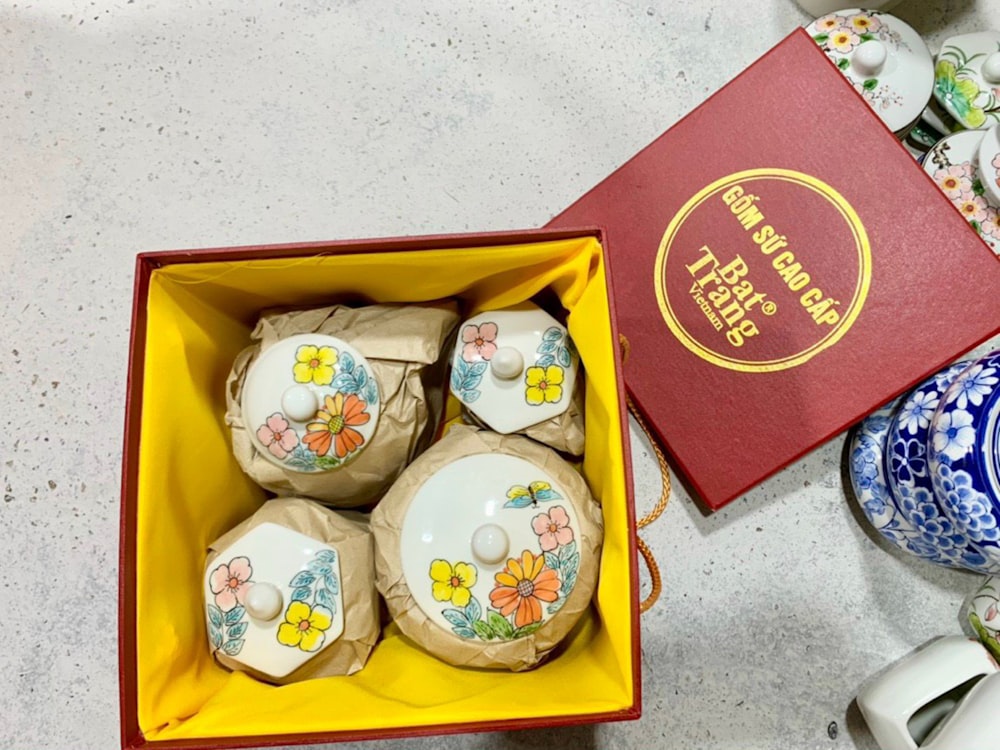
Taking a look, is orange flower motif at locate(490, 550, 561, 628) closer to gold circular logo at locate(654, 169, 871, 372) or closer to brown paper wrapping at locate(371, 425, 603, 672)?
brown paper wrapping at locate(371, 425, 603, 672)

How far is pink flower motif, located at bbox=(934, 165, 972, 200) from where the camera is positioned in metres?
0.66

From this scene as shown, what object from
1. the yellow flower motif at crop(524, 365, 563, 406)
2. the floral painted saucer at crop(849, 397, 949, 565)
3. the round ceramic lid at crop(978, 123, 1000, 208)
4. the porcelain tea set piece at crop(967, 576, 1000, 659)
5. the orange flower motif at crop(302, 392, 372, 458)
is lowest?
the porcelain tea set piece at crop(967, 576, 1000, 659)

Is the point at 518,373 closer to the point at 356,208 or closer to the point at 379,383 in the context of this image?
the point at 379,383

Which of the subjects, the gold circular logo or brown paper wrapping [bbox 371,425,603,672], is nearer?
brown paper wrapping [bbox 371,425,603,672]

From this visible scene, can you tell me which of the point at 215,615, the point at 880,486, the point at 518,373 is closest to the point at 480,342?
the point at 518,373

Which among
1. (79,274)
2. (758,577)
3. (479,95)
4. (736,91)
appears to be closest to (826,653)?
(758,577)

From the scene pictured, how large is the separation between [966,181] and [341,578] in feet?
1.98

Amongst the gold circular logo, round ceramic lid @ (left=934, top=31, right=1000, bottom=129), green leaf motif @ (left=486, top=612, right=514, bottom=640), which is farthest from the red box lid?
green leaf motif @ (left=486, top=612, right=514, bottom=640)

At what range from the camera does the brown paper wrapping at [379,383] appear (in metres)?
0.51

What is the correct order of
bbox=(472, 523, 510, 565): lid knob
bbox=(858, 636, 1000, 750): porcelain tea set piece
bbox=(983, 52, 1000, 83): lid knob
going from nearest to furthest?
bbox=(472, 523, 510, 565): lid knob, bbox=(858, 636, 1000, 750): porcelain tea set piece, bbox=(983, 52, 1000, 83): lid knob

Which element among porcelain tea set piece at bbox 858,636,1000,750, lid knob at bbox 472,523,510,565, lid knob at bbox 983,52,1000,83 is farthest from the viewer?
lid knob at bbox 983,52,1000,83

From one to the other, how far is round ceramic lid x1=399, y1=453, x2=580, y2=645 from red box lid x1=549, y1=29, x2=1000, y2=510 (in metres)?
0.19

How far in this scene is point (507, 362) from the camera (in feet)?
1.63

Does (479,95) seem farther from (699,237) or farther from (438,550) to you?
(438,550)
